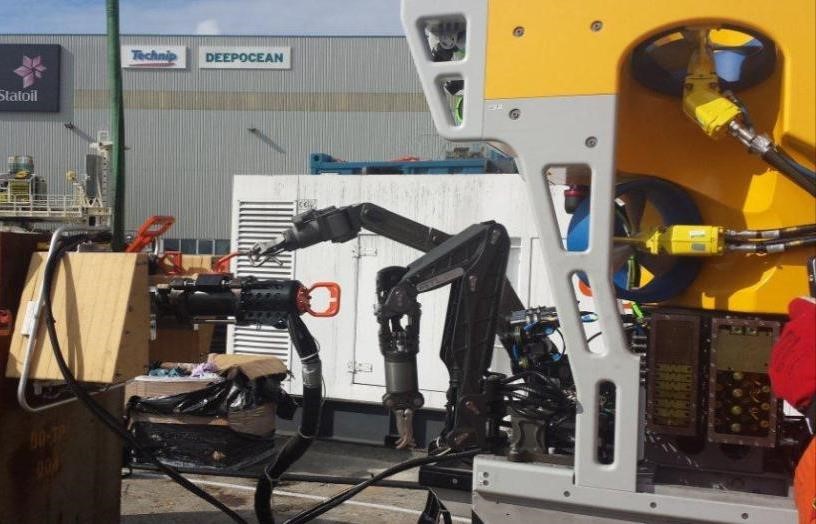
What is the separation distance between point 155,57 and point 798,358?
2875cm

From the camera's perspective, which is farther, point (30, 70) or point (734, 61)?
point (30, 70)

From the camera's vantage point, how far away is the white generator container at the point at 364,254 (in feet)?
23.1

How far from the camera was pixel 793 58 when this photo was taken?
210cm

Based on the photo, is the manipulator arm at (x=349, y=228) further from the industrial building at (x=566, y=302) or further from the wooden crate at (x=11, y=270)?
the wooden crate at (x=11, y=270)

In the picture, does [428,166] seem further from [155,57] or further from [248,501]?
[155,57]

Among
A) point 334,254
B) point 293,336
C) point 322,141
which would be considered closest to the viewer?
point 293,336

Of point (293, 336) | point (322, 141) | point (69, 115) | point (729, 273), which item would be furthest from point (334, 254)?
point (69, 115)

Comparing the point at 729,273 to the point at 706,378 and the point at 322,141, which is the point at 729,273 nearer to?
the point at 706,378

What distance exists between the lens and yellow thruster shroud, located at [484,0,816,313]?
2082mm

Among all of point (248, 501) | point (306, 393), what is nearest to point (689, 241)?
point (306, 393)

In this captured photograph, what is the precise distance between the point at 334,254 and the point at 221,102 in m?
21.4

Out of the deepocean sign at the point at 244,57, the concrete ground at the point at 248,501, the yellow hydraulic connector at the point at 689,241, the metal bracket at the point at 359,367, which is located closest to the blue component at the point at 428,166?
the metal bracket at the point at 359,367

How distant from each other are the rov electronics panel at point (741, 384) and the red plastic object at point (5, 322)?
8.56ft

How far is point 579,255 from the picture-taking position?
7.09 feet
